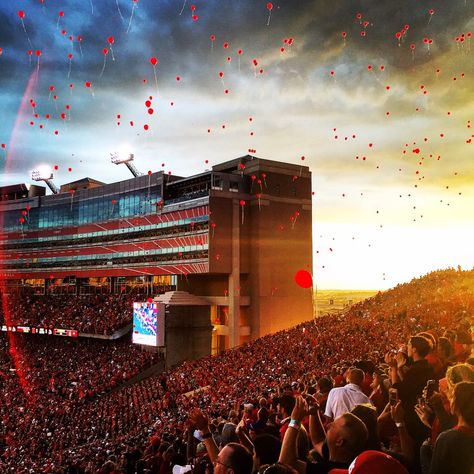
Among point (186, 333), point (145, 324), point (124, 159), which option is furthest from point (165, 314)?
point (124, 159)

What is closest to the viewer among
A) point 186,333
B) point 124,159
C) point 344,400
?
point 344,400

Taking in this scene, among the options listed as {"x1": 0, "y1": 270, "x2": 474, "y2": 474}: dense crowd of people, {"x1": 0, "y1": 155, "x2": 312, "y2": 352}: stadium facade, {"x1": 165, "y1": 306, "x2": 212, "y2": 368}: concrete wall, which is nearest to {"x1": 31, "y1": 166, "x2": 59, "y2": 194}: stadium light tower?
{"x1": 0, "y1": 155, "x2": 312, "y2": 352}: stadium facade

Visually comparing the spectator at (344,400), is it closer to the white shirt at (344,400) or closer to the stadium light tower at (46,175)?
the white shirt at (344,400)

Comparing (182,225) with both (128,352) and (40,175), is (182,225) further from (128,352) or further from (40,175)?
(40,175)

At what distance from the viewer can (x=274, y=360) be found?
82.8 feet

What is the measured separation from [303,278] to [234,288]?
7.95 meters

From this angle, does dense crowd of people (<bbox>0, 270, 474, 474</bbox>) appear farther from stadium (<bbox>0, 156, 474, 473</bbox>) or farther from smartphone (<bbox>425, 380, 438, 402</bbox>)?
stadium (<bbox>0, 156, 474, 473</bbox>)

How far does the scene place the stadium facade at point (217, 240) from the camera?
4559 centimetres

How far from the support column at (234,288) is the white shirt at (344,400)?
→ 3968 cm

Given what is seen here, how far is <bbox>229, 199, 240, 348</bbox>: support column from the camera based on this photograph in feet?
150

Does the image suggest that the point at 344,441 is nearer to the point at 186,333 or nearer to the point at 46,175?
the point at 186,333

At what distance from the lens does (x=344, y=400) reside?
19.7ft

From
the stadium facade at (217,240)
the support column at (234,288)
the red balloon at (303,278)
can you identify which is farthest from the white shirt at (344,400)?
the red balloon at (303,278)

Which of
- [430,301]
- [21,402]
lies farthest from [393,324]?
[21,402]
